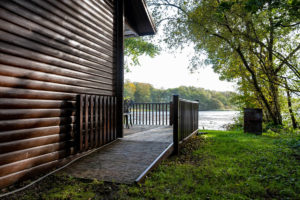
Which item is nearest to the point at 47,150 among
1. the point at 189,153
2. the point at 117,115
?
the point at 117,115

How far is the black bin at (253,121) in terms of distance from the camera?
Result: 21.3 ft

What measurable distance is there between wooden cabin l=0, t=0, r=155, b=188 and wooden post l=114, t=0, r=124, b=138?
0.77 feet

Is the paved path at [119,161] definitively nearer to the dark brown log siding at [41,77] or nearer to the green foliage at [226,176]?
the green foliage at [226,176]

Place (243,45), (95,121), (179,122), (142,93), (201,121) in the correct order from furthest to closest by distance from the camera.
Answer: (142,93), (201,121), (243,45), (179,122), (95,121)

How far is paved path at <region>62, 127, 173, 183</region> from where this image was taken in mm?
2700

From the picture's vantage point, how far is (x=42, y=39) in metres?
2.77

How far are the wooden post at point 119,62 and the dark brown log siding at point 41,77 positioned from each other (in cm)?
96

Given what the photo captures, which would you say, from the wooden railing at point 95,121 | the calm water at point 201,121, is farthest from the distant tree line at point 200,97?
the wooden railing at point 95,121

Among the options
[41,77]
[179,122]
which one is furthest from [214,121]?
[41,77]

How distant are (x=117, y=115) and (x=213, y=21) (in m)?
4.87

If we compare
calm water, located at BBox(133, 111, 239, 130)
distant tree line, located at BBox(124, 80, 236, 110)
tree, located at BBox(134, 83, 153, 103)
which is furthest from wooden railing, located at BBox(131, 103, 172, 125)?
tree, located at BBox(134, 83, 153, 103)

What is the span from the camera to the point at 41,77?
274 cm

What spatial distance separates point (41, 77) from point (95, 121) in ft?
4.47

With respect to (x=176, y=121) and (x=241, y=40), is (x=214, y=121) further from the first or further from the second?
(x=176, y=121)
